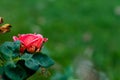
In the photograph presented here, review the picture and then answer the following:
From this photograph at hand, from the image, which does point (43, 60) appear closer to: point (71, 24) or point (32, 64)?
point (32, 64)

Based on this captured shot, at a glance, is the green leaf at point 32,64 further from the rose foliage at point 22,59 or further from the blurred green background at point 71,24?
the blurred green background at point 71,24

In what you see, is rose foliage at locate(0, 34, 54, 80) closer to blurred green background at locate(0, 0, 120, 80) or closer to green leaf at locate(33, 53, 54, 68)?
green leaf at locate(33, 53, 54, 68)

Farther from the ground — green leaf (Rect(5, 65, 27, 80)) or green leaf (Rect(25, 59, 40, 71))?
green leaf (Rect(25, 59, 40, 71))

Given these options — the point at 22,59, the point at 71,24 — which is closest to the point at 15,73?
the point at 22,59

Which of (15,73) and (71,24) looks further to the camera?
(71,24)

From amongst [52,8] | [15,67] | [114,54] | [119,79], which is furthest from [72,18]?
[15,67]

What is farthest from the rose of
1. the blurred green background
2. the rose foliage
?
the blurred green background

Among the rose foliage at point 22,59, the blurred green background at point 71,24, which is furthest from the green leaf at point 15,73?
the blurred green background at point 71,24

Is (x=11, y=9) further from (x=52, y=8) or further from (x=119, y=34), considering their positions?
(x=119, y=34)
